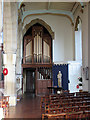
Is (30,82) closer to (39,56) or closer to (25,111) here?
(39,56)

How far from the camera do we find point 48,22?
1645 cm

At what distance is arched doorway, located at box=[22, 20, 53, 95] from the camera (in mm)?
15836

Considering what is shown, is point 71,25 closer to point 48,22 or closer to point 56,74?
point 48,22

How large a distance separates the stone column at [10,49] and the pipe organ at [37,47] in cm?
536

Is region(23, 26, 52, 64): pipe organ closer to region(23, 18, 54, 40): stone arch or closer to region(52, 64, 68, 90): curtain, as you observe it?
region(23, 18, 54, 40): stone arch

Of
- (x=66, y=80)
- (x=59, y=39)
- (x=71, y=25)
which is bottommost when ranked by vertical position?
(x=66, y=80)

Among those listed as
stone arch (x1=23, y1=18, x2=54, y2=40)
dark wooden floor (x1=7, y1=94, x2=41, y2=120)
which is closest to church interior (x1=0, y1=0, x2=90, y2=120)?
stone arch (x1=23, y1=18, x2=54, y2=40)

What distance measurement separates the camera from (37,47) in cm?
1609

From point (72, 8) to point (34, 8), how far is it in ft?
9.86

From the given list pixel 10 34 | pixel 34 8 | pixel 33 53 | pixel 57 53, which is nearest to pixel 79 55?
pixel 57 53

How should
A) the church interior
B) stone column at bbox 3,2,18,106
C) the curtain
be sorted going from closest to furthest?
stone column at bbox 3,2,18,106
the church interior
the curtain

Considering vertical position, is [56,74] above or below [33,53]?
below

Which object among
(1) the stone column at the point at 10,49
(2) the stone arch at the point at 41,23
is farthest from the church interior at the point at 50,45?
(1) the stone column at the point at 10,49

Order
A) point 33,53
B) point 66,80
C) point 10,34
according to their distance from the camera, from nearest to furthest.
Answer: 1. point 10,34
2. point 66,80
3. point 33,53
